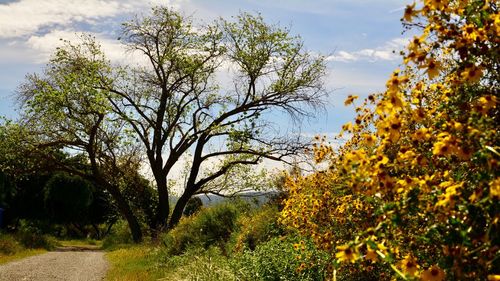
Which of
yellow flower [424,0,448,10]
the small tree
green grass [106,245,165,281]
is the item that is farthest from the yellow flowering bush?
the small tree

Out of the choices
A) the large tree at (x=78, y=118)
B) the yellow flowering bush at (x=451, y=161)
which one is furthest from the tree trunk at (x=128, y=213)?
the yellow flowering bush at (x=451, y=161)

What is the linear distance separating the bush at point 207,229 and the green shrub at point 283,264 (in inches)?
231

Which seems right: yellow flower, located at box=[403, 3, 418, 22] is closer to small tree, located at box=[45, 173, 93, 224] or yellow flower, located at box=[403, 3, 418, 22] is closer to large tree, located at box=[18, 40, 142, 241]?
large tree, located at box=[18, 40, 142, 241]

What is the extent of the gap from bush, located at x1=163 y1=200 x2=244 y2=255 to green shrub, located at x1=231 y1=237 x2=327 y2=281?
5.86 meters

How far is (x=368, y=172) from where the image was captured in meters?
2.69

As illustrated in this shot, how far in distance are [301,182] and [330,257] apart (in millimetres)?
1738

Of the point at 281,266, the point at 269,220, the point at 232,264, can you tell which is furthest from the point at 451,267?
the point at 269,220

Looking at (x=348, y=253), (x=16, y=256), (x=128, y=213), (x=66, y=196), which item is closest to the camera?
(x=348, y=253)

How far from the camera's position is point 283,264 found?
24.2 feet

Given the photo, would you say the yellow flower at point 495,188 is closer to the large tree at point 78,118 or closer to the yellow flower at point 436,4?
the yellow flower at point 436,4

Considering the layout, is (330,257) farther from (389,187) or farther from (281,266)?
(389,187)

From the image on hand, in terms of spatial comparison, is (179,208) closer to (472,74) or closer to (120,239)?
(120,239)

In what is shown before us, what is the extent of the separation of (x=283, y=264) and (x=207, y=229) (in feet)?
26.8

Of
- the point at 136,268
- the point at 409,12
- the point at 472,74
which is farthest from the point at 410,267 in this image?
the point at 136,268
